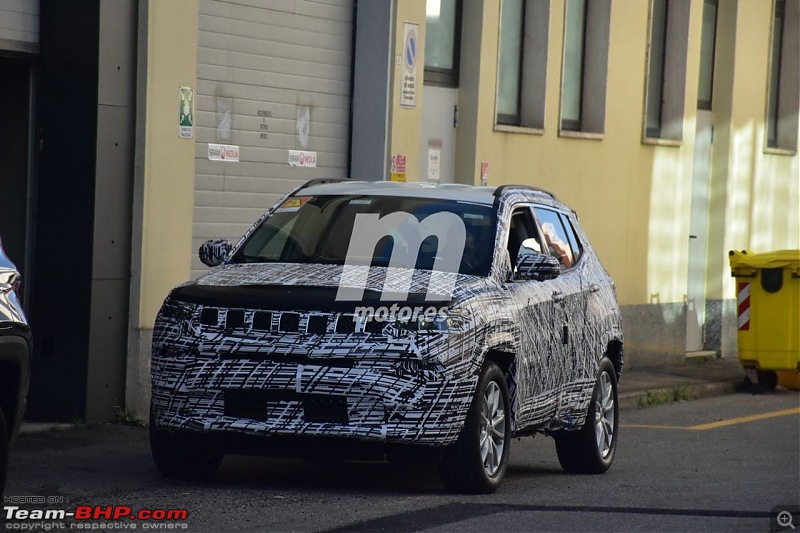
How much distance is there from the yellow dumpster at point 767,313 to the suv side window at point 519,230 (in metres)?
8.19

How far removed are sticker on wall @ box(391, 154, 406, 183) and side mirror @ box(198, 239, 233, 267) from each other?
5.46 metres

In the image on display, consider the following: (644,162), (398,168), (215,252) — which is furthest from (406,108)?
(215,252)

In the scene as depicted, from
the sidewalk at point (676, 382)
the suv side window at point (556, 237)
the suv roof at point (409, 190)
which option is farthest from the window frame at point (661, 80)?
the suv roof at point (409, 190)

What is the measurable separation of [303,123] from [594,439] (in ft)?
16.1

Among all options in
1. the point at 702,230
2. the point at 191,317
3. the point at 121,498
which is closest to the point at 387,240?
the point at 191,317

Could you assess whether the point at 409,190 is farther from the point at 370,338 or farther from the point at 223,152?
the point at 223,152

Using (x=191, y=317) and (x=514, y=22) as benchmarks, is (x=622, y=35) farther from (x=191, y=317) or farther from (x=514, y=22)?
(x=191, y=317)

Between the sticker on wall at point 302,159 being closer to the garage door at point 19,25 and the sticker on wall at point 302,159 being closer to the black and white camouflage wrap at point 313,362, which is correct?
the garage door at point 19,25

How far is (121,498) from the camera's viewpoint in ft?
27.6

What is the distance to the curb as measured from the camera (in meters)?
16.1

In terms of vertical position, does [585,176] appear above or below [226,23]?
below

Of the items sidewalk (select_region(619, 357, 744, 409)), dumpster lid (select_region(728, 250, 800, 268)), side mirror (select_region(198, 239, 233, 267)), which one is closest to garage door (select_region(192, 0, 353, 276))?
side mirror (select_region(198, 239, 233, 267))

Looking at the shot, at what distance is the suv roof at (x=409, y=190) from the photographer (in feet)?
32.5

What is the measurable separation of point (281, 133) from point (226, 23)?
1202 mm
